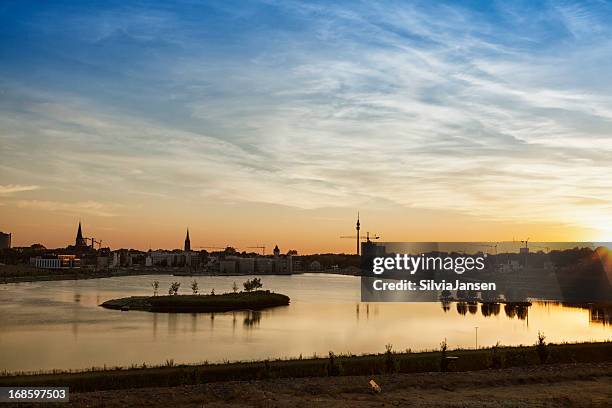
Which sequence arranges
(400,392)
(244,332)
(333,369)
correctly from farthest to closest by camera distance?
1. (244,332)
2. (333,369)
3. (400,392)

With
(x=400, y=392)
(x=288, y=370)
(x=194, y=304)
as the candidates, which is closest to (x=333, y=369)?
(x=288, y=370)

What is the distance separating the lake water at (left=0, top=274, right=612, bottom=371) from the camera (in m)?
37.4

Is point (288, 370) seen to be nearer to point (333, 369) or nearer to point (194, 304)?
point (333, 369)

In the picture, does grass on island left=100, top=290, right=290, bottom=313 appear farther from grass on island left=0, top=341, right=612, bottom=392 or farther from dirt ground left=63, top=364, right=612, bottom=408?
dirt ground left=63, top=364, right=612, bottom=408

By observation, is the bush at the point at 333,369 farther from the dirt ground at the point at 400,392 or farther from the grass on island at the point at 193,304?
the grass on island at the point at 193,304

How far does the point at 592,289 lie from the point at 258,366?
11577cm

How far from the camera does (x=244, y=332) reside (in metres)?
52.1

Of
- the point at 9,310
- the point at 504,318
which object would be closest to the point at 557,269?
the point at 504,318

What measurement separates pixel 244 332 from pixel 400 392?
34.4 meters

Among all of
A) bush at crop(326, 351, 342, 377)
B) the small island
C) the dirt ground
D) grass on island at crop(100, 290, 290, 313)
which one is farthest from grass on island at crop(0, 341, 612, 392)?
grass on island at crop(100, 290, 290, 313)

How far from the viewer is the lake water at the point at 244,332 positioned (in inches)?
1471

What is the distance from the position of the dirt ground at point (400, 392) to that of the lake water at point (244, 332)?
51.0 feet

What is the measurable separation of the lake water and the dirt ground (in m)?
15.6

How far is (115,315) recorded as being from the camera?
226 feet
